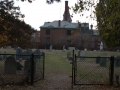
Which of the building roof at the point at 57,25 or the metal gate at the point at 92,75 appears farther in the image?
the building roof at the point at 57,25

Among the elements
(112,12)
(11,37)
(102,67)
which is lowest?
(102,67)

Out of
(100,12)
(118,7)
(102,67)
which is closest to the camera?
(118,7)

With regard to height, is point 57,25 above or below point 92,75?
above

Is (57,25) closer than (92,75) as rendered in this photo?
No

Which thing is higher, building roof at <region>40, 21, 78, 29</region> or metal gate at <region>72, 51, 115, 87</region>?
building roof at <region>40, 21, 78, 29</region>

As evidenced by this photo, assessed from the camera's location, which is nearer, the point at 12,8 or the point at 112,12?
the point at 112,12

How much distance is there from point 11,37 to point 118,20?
23.9 ft

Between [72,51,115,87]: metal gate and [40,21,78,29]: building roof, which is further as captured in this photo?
[40,21,78,29]: building roof

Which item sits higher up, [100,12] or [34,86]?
[100,12]

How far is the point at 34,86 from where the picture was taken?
30.8 ft

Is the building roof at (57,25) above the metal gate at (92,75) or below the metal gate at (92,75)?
above

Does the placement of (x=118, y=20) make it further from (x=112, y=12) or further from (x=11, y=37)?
(x=11, y=37)

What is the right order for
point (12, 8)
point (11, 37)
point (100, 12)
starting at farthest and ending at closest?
point (11, 37)
point (12, 8)
point (100, 12)

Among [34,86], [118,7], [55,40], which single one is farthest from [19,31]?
[55,40]
